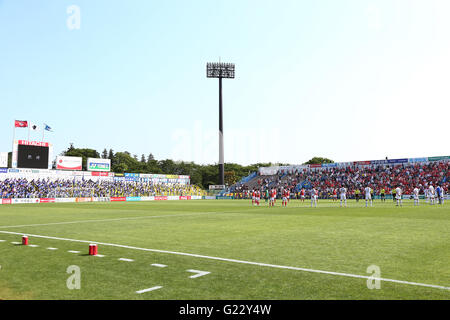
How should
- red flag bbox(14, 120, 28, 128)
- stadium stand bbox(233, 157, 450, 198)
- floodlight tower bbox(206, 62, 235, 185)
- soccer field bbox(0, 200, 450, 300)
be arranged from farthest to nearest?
floodlight tower bbox(206, 62, 235, 185) → red flag bbox(14, 120, 28, 128) → stadium stand bbox(233, 157, 450, 198) → soccer field bbox(0, 200, 450, 300)

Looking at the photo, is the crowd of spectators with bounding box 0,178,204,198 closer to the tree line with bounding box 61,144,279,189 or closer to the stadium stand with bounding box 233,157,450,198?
the stadium stand with bounding box 233,157,450,198

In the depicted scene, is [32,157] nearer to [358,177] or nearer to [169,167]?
[358,177]

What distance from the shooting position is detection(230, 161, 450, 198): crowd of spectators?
5159cm

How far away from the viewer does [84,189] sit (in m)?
62.0

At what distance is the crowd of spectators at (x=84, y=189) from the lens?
175ft

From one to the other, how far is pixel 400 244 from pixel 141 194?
209ft

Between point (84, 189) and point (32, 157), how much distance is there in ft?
33.4

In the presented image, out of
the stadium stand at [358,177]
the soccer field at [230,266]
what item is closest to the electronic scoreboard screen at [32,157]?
the stadium stand at [358,177]

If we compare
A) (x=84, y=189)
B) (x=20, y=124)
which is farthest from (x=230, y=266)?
(x=20, y=124)

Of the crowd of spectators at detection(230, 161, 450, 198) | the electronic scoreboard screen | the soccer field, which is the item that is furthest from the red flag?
the soccer field

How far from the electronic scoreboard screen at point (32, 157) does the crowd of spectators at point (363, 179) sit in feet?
114

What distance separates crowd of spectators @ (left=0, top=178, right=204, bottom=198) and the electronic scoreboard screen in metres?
2.72
